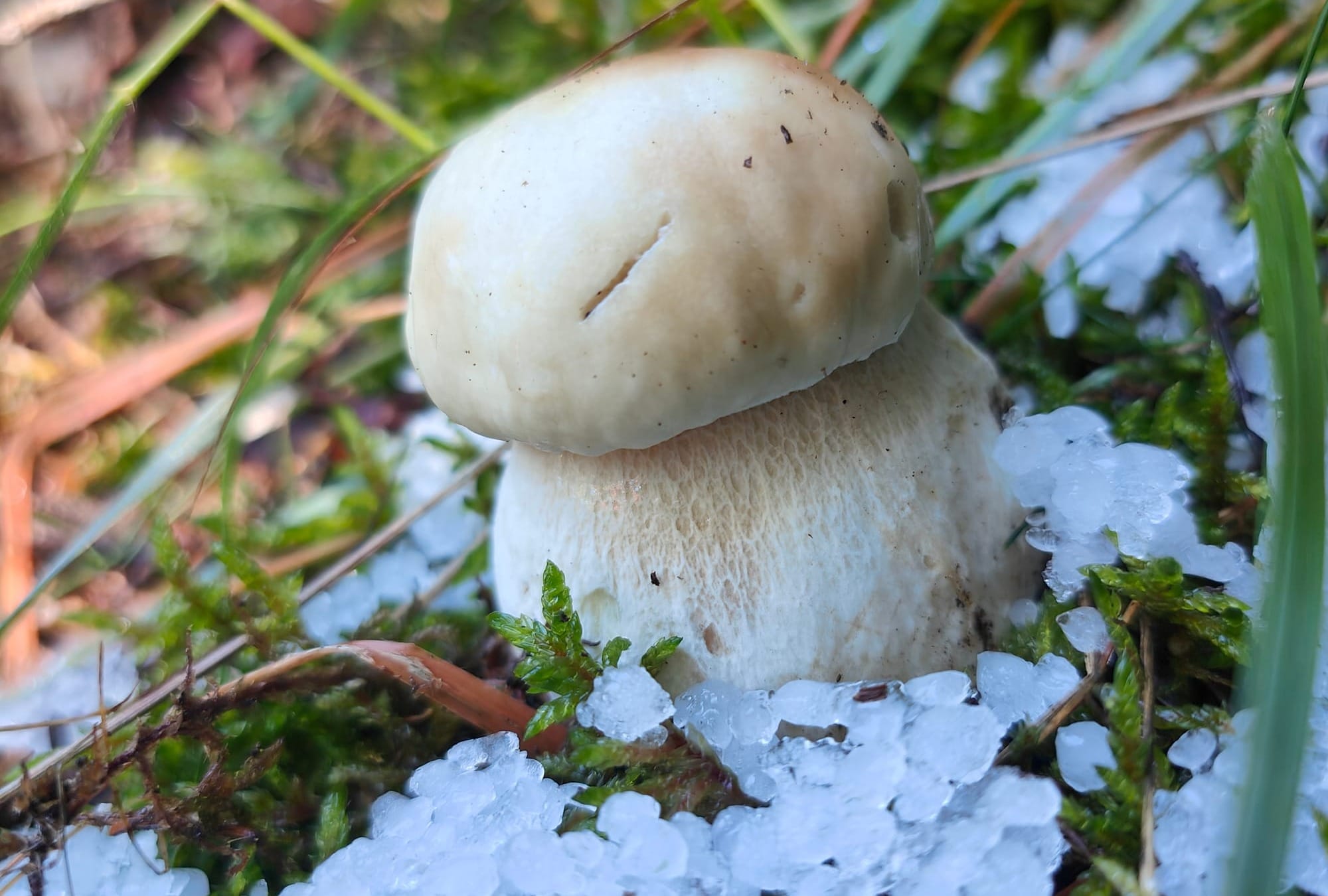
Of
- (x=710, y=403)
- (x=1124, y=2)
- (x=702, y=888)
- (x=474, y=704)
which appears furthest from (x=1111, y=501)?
(x=1124, y=2)

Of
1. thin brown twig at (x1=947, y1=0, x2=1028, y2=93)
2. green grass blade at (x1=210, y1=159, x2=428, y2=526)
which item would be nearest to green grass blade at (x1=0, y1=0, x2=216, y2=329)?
green grass blade at (x1=210, y1=159, x2=428, y2=526)

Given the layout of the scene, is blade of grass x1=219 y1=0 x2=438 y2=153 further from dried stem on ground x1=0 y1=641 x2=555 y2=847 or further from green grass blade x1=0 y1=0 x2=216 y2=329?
dried stem on ground x1=0 y1=641 x2=555 y2=847

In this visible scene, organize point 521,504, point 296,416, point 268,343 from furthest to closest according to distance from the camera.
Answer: point 296,416 → point 268,343 → point 521,504

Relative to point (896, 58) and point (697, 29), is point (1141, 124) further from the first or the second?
point (697, 29)

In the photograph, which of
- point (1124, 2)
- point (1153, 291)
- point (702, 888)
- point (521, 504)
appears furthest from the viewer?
point (1124, 2)

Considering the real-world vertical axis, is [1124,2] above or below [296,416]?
above

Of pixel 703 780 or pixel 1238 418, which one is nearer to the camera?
pixel 703 780

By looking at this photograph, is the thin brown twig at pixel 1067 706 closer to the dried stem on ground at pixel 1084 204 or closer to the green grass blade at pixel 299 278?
the dried stem on ground at pixel 1084 204

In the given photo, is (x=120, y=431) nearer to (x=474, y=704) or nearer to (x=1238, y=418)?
(x=474, y=704)
